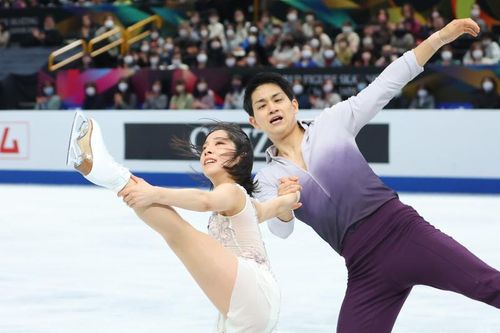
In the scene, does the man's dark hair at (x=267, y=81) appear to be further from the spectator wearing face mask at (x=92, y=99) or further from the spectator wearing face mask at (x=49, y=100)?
the spectator wearing face mask at (x=49, y=100)

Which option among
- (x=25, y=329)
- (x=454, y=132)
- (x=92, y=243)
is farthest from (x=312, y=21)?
(x=25, y=329)

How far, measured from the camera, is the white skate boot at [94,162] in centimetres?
321

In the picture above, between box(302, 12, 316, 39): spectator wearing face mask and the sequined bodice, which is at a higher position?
the sequined bodice

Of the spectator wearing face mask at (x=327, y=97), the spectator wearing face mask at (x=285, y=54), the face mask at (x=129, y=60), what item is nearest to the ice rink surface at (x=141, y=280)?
the spectator wearing face mask at (x=327, y=97)

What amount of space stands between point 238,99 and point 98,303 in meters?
8.82

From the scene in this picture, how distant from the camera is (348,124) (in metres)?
3.75

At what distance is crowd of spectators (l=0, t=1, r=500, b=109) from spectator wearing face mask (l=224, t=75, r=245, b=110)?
1 cm

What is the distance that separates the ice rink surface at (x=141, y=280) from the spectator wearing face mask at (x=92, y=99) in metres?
5.14

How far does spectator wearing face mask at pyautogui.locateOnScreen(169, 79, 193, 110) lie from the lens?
1420cm

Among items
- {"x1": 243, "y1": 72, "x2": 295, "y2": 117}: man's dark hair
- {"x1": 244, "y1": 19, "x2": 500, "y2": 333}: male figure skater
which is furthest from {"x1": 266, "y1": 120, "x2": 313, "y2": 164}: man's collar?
{"x1": 243, "y1": 72, "x2": 295, "y2": 117}: man's dark hair

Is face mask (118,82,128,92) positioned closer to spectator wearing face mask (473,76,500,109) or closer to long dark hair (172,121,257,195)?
spectator wearing face mask (473,76,500,109)

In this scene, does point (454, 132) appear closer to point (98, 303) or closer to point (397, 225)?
point (98, 303)

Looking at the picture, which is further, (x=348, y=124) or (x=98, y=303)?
(x=98, y=303)

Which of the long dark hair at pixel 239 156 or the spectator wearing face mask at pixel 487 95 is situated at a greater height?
the long dark hair at pixel 239 156
